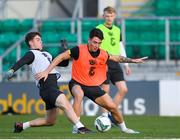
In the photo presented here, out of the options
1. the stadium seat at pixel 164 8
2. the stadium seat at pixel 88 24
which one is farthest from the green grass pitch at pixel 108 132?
the stadium seat at pixel 164 8

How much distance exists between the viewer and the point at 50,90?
51.2 ft

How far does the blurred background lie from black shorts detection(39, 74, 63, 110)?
971 cm

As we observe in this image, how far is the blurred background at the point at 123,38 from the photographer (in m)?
25.4

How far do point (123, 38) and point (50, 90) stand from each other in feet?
38.4

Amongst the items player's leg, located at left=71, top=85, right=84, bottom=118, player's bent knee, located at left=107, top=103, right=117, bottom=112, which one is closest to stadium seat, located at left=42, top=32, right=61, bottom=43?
player's leg, located at left=71, top=85, right=84, bottom=118

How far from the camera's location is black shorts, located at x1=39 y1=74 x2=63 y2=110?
611 inches

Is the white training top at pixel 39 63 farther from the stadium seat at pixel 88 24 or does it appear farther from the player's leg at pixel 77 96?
the stadium seat at pixel 88 24

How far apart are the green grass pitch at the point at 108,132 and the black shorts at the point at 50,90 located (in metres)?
0.64

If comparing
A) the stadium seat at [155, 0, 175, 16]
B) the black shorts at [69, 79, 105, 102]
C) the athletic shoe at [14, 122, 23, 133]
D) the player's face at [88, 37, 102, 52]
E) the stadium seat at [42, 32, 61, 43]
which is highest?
the stadium seat at [155, 0, 175, 16]

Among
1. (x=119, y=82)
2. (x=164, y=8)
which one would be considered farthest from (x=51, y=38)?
(x=119, y=82)

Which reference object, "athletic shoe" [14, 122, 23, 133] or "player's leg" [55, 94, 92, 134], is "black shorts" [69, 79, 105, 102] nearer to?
"player's leg" [55, 94, 92, 134]

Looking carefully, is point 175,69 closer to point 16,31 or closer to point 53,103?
point 16,31

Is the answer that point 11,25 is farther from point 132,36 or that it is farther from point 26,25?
point 132,36

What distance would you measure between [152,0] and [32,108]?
259 inches
